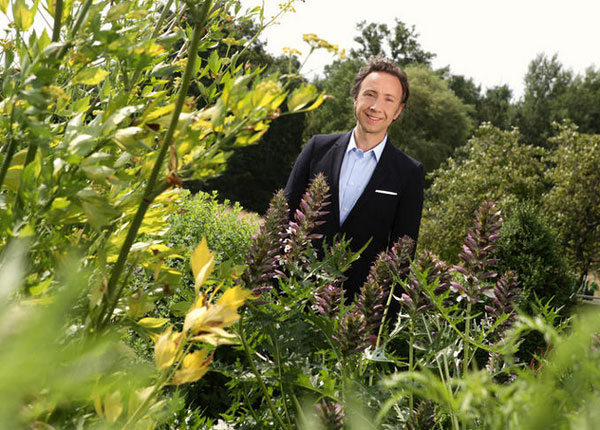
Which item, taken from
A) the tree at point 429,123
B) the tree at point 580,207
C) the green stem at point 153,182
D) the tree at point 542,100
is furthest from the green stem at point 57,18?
the tree at point 542,100

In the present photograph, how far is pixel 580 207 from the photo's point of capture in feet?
53.3

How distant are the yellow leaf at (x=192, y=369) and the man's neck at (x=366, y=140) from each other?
3294 mm

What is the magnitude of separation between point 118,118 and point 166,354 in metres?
0.29

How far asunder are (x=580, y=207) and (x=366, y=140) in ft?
48.4

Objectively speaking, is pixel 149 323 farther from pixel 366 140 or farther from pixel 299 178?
pixel 366 140

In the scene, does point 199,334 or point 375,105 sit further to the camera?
point 375,105

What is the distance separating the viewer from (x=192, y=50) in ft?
2.01

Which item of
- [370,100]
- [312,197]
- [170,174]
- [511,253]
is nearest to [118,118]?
[170,174]

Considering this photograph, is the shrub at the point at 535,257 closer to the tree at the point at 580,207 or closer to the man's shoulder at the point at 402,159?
the man's shoulder at the point at 402,159

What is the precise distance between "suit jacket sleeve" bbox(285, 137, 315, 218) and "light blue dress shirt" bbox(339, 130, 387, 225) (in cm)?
25

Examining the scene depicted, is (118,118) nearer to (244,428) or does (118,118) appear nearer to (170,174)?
(170,174)

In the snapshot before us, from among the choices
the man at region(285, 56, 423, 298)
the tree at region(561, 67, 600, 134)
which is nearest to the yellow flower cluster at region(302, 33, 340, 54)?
the man at region(285, 56, 423, 298)

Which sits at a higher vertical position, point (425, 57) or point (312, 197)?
point (425, 57)

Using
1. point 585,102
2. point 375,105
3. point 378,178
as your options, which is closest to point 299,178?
point 378,178
